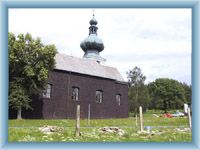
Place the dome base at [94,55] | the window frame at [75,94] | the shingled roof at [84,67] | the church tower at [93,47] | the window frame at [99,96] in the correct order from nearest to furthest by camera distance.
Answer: the shingled roof at [84,67], the window frame at [75,94], the window frame at [99,96], the dome base at [94,55], the church tower at [93,47]

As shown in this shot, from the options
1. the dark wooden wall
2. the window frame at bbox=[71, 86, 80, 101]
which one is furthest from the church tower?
the window frame at bbox=[71, 86, 80, 101]

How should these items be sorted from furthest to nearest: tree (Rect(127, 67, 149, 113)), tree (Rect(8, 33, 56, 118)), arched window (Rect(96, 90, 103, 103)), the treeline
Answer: tree (Rect(127, 67, 149, 113)) < the treeline < arched window (Rect(96, 90, 103, 103)) < tree (Rect(8, 33, 56, 118))

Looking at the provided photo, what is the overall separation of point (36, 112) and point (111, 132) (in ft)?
60.8

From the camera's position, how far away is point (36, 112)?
99.4 feet

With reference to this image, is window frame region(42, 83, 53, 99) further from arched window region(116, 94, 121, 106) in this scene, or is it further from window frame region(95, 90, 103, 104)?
arched window region(116, 94, 121, 106)

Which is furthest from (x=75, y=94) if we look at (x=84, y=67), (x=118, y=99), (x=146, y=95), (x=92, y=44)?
(x=92, y=44)

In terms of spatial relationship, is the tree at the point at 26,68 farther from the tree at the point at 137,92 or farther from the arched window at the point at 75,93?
the tree at the point at 137,92

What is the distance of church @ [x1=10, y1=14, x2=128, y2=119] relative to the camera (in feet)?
104

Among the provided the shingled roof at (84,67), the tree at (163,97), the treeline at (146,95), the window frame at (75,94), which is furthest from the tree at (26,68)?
the treeline at (146,95)

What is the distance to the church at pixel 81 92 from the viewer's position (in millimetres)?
31672

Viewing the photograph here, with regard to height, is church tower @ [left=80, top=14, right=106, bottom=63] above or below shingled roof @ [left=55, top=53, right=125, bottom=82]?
above

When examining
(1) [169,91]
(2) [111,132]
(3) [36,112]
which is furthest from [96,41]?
(2) [111,132]

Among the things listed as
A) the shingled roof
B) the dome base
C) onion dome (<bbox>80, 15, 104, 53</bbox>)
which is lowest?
the shingled roof

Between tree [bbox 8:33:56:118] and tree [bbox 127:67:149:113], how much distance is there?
18394mm
